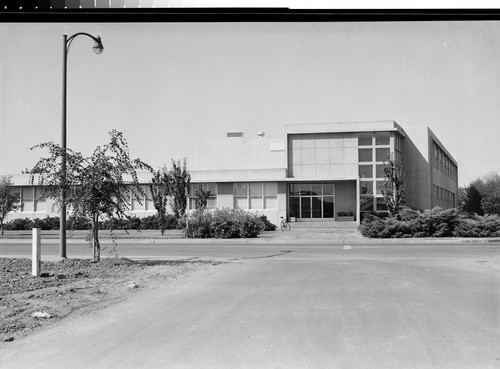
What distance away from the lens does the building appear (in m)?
40.6

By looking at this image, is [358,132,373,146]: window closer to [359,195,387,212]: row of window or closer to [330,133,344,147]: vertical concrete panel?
[330,133,344,147]: vertical concrete panel

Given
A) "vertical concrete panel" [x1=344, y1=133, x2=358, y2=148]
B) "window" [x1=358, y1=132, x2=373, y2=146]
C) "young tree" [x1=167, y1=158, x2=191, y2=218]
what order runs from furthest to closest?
"window" [x1=358, y1=132, x2=373, y2=146] < "vertical concrete panel" [x1=344, y1=133, x2=358, y2=148] < "young tree" [x1=167, y1=158, x2=191, y2=218]

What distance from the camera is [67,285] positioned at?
9812 mm

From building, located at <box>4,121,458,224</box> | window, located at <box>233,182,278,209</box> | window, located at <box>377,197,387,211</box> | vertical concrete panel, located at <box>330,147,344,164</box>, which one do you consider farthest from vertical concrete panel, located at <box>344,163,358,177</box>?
window, located at <box>233,182,278,209</box>

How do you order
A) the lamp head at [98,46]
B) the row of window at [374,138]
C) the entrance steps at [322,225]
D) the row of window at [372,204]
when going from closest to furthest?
the lamp head at [98,46] < the entrance steps at [322,225] < the row of window at [372,204] < the row of window at [374,138]

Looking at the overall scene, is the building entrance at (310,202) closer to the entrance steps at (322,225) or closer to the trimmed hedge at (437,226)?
the entrance steps at (322,225)

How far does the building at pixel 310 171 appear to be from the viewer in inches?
1599

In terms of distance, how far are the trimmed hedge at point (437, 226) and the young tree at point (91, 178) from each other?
15.8 metres

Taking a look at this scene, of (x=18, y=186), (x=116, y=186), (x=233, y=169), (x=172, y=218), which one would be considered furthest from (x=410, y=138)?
(x=116, y=186)

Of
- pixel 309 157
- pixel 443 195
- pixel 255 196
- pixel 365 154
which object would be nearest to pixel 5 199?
pixel 255 196

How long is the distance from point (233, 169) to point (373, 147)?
36.3 ft

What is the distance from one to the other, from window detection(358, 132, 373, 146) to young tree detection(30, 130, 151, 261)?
105 ft

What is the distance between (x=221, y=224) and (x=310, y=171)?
60.4ft

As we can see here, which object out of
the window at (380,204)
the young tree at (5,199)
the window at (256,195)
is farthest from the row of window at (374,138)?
the young tree at (5,199)
